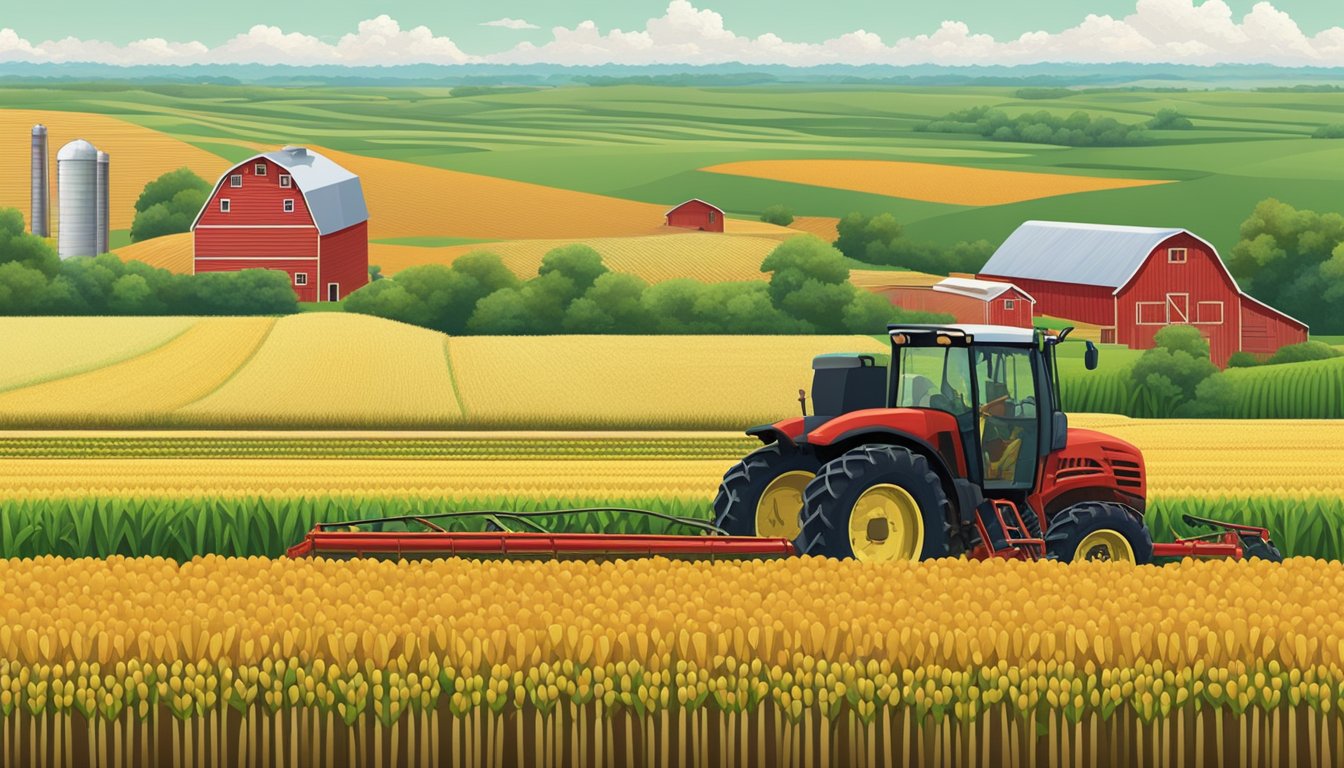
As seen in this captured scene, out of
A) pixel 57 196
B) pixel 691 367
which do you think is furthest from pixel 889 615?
pixel 57 196

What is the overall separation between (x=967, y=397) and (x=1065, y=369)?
120ft

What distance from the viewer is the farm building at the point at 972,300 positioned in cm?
6525

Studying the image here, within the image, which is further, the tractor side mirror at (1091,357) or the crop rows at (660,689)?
the tractor side mirror at (1091,357)

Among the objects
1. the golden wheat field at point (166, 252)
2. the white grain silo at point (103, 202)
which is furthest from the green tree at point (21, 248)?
the white grain silo at point (103, 202)

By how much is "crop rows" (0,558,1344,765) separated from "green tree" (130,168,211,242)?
85301 millimetres

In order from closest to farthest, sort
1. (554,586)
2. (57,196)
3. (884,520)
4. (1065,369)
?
1. (554,586)
2. (884,520)
3. (1065,369)
4. (57,196)

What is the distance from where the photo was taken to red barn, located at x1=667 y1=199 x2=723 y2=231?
9725 cm

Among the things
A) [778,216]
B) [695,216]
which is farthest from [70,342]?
[778,216]

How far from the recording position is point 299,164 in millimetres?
80625

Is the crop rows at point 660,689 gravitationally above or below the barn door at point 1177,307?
below

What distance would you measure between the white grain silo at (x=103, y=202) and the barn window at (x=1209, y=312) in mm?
53872

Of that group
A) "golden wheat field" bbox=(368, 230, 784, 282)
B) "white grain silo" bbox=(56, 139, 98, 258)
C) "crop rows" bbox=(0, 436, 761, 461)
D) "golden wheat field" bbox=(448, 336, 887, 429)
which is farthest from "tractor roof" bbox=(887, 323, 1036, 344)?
"white grain silo" bbox=(56, 139, 98, 258)

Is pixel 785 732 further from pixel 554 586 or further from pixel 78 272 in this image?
pixel 78 272

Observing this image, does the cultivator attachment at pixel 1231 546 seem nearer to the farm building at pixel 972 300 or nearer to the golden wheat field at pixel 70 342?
the golden wheat field at pixel 70 342
